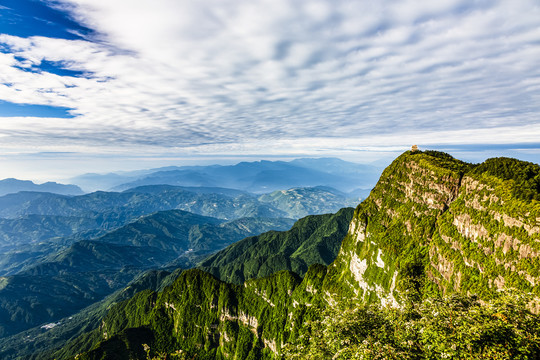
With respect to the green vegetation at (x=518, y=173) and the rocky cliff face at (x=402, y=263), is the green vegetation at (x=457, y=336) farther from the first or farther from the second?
the green vegetation at (x=518, y=173)

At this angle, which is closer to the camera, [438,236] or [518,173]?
[518,173]

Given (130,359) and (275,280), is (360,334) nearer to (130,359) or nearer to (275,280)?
(275,280)

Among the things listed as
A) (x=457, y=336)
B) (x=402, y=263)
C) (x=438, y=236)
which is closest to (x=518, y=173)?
(x=438, y=236)

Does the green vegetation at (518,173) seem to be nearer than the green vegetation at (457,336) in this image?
No

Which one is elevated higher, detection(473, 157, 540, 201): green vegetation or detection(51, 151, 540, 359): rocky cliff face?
detection(473, 157, 540, 201): green vegetation

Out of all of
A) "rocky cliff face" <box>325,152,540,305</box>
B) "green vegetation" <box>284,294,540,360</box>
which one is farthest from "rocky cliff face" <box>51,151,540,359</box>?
"green vegetation" <box>284,294,540,360</box>

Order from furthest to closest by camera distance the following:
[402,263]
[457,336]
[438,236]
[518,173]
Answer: [402,263] → [438,236] → [518,173] → [457,336]

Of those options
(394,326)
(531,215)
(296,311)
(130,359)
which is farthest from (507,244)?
(130,359)

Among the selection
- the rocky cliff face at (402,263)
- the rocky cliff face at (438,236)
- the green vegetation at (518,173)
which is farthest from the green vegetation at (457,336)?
the green vegetation at (518,173)

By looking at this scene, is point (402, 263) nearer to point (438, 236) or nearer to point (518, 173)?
point (438, 236)

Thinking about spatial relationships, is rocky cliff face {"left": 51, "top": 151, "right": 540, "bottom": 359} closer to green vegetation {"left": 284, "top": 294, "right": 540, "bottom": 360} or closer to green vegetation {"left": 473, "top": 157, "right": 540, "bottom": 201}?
green vegetation {"left": 473, "top": 157, "right": 540, "bottom": 201}

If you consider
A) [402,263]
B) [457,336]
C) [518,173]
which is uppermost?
[518,173]

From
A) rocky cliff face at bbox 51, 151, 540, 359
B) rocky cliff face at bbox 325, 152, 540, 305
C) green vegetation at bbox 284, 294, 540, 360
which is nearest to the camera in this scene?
green vegetation at bbox 284, 294, 540, 360
